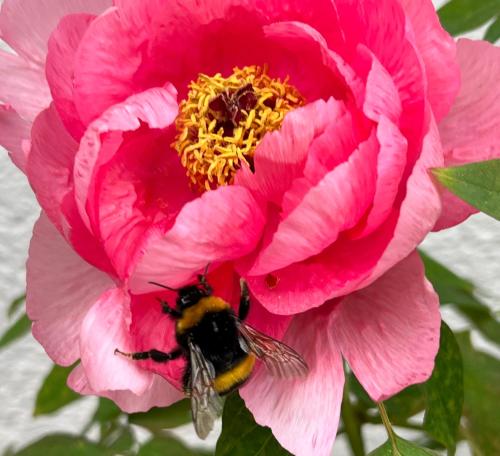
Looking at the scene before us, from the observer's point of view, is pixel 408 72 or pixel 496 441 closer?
pixel 408 72

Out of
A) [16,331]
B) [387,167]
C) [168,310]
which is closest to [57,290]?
[168,310]

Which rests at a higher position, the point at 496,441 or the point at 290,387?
the point at 290,387

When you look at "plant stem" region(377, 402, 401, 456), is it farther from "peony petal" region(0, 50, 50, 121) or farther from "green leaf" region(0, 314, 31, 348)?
"green leaf" region(0, 314, 31, 348)

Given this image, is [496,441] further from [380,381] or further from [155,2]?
[155,2]

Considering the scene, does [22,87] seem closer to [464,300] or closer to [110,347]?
[110,347]

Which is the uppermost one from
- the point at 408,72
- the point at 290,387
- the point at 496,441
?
the point at 408,72

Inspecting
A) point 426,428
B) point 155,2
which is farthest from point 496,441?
point 155,2
